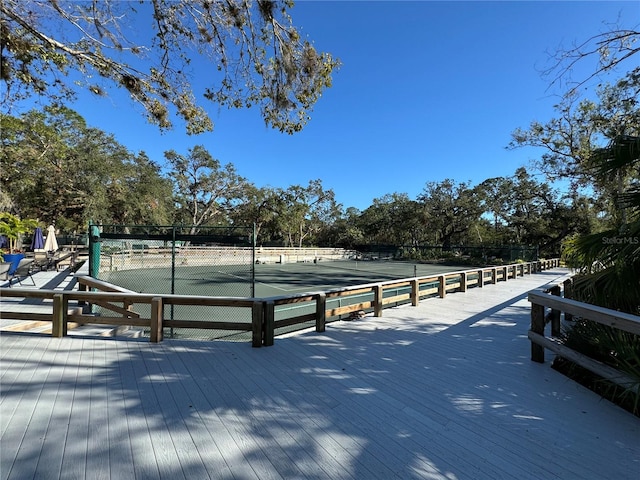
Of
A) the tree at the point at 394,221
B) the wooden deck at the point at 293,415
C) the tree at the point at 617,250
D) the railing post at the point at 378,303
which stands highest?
the tree at the point at 394,221

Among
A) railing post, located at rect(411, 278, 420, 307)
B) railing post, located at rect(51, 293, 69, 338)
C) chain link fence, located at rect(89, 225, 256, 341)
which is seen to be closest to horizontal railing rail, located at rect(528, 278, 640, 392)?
railing post, located at rect(411, 278, 420, 307)

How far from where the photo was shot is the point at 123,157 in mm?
24203

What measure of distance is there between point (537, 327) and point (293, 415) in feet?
10.3

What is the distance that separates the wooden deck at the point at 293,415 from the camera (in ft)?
6.31

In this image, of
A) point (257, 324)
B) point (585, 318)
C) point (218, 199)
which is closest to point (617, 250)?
point (585, 318)

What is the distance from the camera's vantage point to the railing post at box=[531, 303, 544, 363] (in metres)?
3.74

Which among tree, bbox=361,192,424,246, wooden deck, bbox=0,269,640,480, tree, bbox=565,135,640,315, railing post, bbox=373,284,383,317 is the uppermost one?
tree, bbox=361,192,424,246

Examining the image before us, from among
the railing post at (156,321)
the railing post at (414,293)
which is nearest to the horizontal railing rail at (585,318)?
the railing post at (414,293)

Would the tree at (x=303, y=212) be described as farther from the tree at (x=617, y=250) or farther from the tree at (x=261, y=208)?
the tree at (x=617, y=250)

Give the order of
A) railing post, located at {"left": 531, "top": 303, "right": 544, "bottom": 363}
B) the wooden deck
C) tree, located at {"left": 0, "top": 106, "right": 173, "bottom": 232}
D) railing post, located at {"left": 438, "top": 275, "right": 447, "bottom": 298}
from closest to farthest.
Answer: the wooden deck, railing post, located at {"left": 531, "top": 303, "right": 544, "bottom": 363}, railing post, located at {"left": 438, "top": 275, "right": 447, "bottom": 298}, tree, located at {"left": 0, "top": 106, "right": 173, "bottom": 232}

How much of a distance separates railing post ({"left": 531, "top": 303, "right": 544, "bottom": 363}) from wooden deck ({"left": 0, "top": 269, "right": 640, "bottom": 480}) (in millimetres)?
172

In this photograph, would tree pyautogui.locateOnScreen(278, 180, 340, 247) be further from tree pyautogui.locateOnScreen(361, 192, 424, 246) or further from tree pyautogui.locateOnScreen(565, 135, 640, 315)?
tree pyautogui.locateOnScreen(565, 135, 640, 315)

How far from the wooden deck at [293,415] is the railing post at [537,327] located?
172 mm

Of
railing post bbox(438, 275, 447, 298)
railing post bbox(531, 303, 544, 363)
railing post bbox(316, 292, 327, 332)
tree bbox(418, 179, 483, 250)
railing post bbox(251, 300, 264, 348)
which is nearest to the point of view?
railing post bbox(531, 303, 544, 363)
